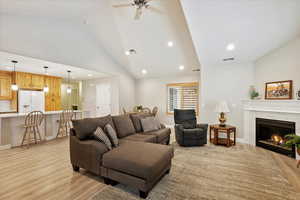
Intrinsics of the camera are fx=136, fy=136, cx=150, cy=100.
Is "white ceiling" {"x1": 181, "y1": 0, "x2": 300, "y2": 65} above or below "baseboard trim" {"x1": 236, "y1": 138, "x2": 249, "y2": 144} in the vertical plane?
above

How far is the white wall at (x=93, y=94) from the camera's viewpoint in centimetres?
638

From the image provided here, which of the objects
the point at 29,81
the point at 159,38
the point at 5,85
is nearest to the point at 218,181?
the point at 159,38

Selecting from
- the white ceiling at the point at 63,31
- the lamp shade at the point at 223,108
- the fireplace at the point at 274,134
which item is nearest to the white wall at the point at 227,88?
the fireplace at the point at 274,134

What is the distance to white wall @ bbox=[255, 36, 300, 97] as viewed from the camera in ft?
10.6

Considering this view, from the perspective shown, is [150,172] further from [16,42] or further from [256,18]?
[16,42]

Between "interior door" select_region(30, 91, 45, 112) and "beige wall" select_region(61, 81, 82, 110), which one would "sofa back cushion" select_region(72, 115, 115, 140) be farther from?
"beige wall" select_region(61, 81, 82, 110)

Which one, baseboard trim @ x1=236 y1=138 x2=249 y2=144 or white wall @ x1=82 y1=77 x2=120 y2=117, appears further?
white wall @ x1=82 y1=77 x2=120 y2=117

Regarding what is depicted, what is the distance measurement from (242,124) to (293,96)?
4.91 ft

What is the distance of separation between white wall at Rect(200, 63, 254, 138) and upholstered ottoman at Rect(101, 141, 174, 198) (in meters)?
3.17

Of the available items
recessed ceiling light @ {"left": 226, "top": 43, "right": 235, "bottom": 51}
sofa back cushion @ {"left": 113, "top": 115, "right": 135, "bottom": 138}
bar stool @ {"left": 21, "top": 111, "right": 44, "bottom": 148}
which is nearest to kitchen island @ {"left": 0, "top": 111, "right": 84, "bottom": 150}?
bar stool @ {"left": 21, "top": 111, "right": 44, "bottom": 148}

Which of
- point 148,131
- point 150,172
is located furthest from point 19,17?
point 150,172

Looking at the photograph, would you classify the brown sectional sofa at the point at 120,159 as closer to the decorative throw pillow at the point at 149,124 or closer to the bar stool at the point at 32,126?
the decorative throw pillow at the point at 149,124

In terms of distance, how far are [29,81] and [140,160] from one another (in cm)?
656

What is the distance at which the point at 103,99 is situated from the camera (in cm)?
697
